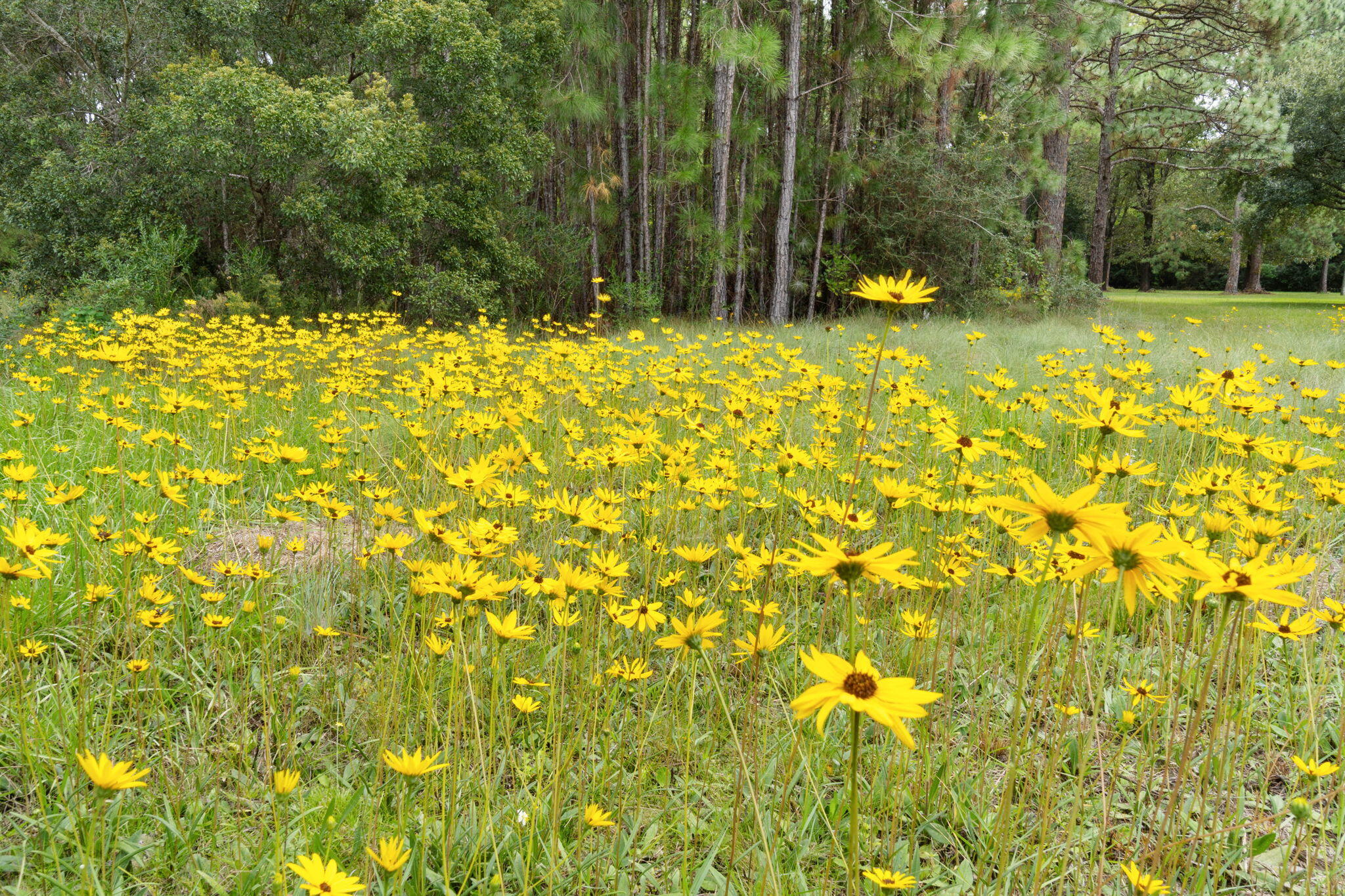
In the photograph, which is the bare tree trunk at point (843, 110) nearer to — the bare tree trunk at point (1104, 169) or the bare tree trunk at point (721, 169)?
the bare tree trunk at point (721, 169)

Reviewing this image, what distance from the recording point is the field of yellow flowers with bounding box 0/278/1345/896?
41.3 inches

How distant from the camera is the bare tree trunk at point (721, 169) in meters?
7.86

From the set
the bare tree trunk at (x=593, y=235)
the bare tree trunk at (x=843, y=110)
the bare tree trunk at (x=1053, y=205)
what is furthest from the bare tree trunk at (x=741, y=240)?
the bare tree trunk at (x=1053, y=205)

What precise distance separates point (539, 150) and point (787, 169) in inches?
125

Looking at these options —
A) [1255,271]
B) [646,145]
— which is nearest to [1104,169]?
[646,145]

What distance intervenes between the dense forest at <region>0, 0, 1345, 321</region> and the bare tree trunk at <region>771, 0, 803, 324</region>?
0.13 ft

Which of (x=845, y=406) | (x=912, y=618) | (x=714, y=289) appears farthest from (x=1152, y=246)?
(x=912, y=618)

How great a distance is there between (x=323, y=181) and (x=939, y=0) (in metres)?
8.06

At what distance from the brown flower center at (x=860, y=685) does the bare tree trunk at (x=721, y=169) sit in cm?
678

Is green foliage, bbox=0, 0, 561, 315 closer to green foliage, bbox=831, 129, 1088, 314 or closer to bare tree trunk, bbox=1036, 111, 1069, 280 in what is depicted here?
green foliage, bbox=831, 129, 1088, 314

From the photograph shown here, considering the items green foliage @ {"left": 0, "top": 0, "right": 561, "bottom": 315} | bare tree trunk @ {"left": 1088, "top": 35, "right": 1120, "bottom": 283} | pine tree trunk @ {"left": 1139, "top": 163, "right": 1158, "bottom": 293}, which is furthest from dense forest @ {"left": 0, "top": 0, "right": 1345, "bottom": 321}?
pine tree trunk @ {"left": 1139, "top": 163, "right": 1158, "bottom": 293}

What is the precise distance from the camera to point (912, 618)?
1.55 metres

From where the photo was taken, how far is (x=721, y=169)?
8.16 m

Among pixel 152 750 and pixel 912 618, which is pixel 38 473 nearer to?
pixel 152 750
